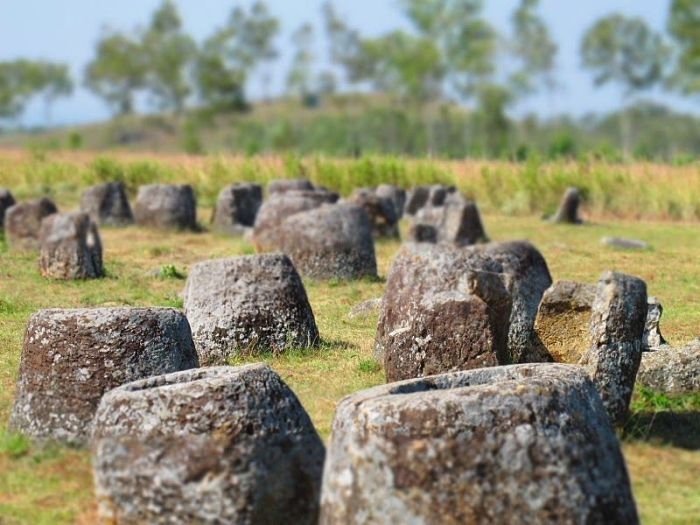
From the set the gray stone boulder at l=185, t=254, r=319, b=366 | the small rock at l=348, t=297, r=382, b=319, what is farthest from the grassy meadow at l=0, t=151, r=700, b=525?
the gray stone boulder at l=185, t=254, r=319, b=366

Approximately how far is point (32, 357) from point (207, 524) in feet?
8.81

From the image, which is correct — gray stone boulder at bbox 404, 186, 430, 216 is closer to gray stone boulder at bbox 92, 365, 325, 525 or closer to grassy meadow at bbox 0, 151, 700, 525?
grassy meadow at bbox 0, 151, 700, 525

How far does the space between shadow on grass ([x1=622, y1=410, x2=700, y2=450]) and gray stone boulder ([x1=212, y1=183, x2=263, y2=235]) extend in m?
16.9

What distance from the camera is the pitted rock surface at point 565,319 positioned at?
1089cm

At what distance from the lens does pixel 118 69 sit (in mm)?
109938

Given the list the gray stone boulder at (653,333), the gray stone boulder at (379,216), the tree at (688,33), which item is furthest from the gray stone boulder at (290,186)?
the tree at (688,33)

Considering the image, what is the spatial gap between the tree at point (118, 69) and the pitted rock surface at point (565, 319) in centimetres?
10084

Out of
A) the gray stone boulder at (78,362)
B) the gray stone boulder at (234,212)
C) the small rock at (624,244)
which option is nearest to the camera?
the gray stone boulder at (78,362)

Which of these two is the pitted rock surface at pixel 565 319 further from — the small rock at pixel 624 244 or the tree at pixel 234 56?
the tree at pixel 234 56

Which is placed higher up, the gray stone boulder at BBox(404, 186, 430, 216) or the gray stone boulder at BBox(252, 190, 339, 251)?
the gray stone boulder at BBox(252, 190, 339, 251)

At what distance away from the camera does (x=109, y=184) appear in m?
28.2

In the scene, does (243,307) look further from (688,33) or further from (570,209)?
(688,33)

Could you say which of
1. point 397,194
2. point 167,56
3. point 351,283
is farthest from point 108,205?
point 167,56

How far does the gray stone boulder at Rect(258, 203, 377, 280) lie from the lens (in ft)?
61.2
